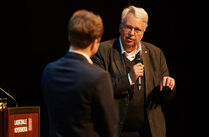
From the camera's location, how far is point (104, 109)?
5.00 ft

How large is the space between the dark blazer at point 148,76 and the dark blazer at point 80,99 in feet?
2.78

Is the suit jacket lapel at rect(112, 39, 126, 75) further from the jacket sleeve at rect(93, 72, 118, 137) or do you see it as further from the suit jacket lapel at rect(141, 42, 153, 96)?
the jacket sleeve at rect(93, 72, 118, 137)

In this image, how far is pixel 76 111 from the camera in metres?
1.53

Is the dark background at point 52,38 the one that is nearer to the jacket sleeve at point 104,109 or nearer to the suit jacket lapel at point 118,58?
the suit jacket lapel at point 118,58

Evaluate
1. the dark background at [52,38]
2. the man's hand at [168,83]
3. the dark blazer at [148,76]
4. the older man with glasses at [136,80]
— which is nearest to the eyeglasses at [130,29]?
the older man with glasses at [136,80]

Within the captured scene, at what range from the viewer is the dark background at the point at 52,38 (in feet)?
12.1

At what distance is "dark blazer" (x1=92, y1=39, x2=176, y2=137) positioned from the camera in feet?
8.04

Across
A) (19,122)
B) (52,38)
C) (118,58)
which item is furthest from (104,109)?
(52,38)

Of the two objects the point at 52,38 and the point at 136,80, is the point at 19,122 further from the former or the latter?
the point at 52,38

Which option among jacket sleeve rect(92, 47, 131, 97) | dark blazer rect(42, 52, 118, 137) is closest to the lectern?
jacket sleeve rect(92, 47, 131, 97)

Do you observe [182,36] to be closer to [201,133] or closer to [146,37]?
[146,37]

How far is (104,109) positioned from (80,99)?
0.40ft

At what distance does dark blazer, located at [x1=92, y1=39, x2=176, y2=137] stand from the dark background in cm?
131

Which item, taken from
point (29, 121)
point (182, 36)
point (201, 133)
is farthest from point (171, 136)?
point (29, 121)
